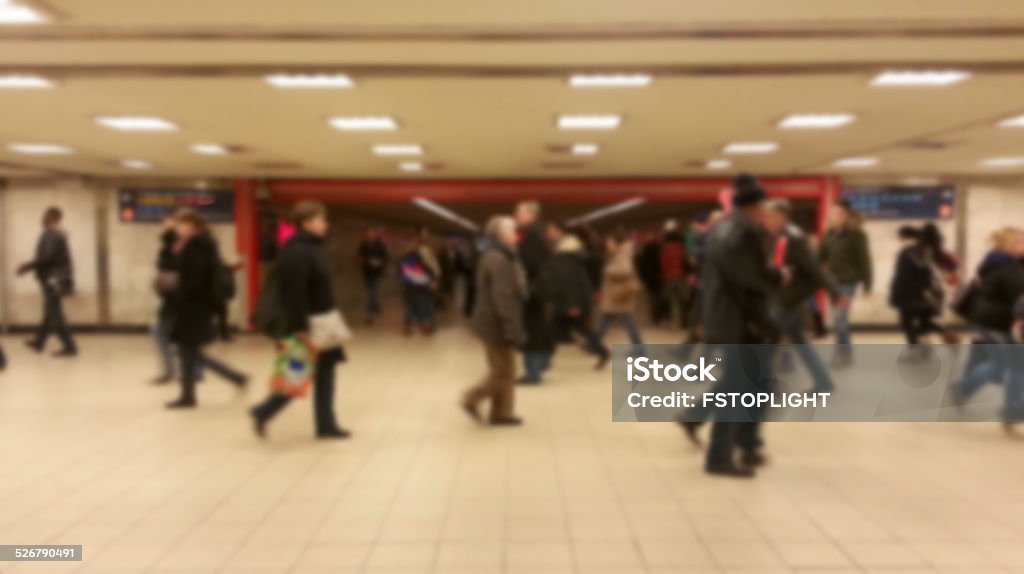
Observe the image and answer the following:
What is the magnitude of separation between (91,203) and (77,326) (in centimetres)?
211

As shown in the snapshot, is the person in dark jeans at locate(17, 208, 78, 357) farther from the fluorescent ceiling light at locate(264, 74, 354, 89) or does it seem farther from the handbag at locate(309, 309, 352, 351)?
the handbag at locate(309, 309, 352, 351)

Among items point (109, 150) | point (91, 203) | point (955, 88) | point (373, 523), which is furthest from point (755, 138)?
point (91, 203)

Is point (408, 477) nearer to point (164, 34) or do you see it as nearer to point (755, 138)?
point (164, 34)

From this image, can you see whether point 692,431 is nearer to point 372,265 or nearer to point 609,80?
point 609,80

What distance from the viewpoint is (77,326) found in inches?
514

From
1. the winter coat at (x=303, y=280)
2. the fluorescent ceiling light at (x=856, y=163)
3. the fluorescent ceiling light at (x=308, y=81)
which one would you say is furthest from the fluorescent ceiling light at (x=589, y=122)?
the fluorescent ceiling light at (x=856, y=163)

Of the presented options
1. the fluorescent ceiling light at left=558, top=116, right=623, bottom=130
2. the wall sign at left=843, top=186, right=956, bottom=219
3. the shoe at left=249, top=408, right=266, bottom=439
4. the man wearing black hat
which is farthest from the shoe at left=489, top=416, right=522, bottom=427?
the wall sign at left=843, top=186, right=956, bottom=219

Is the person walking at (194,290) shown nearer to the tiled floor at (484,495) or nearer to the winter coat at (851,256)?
the tiled floor at (484,495)

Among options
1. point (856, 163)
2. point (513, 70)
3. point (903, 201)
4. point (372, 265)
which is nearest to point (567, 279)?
point (513, 70)

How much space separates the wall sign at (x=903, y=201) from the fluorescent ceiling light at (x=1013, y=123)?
188 inches

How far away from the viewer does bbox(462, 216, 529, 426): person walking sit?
540 cm

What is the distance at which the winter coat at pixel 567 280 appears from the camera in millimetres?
7633

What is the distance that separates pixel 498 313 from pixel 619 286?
334 centimetres

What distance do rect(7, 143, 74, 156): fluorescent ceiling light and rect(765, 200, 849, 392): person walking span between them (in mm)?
8540
